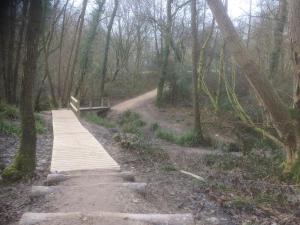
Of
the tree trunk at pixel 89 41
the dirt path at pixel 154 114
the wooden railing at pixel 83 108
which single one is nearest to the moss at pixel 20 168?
the wooden railing at pixel 83 108

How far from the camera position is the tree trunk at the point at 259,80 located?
25.9ft

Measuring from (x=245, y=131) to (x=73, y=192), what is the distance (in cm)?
1348

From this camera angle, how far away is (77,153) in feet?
28.4

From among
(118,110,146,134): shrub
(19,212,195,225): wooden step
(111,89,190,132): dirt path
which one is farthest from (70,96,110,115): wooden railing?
(19,212,195,225): wooden step

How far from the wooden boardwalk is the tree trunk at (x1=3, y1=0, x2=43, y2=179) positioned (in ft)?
1.91

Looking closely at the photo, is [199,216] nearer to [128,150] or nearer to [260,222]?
[260,222]

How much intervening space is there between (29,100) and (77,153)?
2.35m

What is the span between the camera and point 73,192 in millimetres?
5504

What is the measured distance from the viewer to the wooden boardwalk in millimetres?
7438

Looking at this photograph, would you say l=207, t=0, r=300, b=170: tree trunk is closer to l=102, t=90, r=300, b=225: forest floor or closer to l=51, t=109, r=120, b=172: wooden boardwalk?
l=102, t=90, r=300, b=225: forest floor

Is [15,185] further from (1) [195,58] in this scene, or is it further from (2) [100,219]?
(1) [195,58]

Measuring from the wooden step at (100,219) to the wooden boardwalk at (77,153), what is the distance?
9.02ft

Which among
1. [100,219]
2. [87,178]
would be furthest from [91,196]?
[87,178]

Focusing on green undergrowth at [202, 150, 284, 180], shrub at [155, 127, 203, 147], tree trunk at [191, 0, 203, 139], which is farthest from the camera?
shrub at [155, 127, 203, 147]
